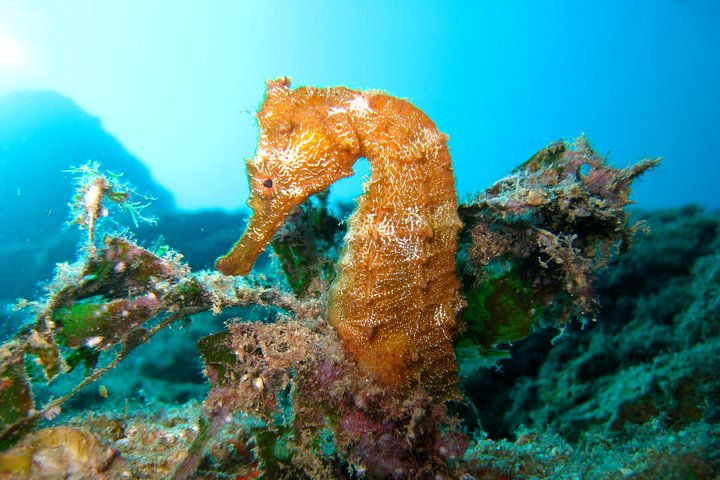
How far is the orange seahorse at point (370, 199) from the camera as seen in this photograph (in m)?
2.34

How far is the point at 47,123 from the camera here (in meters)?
15.0

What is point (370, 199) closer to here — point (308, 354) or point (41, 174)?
point (308, 354)

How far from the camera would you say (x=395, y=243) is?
7.95 feet

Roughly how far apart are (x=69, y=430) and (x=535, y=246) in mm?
3343

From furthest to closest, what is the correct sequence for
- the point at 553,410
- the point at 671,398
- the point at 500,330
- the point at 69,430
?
the point at 553,410 → the point at 671,398 → the point at 500,330 → the point at 69,430

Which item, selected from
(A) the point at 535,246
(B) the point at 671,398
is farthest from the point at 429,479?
(B) the point at 671,398

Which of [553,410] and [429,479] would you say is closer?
[429,479]

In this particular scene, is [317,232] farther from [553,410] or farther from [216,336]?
[553,410]

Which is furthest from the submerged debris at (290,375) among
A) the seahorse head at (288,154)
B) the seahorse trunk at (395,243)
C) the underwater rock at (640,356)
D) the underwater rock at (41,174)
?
the underwater rock at (41,174)

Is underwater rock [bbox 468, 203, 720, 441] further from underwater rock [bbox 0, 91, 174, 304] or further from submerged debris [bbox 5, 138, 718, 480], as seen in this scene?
underwater rock [bbox 0, 91, 174, 304]

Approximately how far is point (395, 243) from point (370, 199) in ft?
1.09

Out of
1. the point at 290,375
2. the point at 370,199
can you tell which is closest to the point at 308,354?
the point at 290,375

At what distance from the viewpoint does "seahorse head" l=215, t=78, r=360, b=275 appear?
2.33 meters

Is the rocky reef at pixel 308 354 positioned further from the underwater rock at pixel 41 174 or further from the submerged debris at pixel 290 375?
the underwater rock at pixel 41 174
